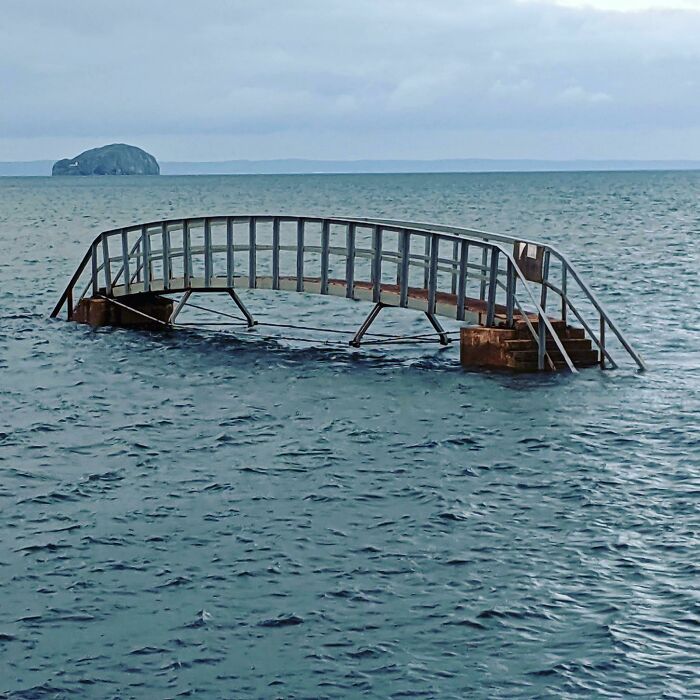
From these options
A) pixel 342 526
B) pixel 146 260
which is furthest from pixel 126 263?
pixel 342 526

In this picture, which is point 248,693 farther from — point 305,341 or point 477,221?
point 477,221

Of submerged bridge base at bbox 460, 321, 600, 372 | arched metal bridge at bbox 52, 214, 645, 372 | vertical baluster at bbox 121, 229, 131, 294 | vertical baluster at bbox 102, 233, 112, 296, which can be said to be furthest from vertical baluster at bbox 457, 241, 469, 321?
vertical baluster at bbox 102, 233, 112, 296

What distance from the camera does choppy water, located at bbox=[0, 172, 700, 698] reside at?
11.5 metres

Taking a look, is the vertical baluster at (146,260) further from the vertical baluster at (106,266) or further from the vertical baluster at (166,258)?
the vertical baluster at (106,266)

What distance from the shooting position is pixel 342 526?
15438 millimetres

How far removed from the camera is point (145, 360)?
92.0 feet

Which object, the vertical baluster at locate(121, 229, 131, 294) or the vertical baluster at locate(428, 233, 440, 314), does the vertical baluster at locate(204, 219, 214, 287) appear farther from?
the vertical baluster at locate(428, 233, 440, 314)

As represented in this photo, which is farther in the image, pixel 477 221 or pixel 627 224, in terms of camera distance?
pixel 477 221

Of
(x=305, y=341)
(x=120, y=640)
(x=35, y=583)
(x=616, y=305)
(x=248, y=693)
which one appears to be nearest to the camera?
(x=248, y=693)

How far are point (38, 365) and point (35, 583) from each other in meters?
15.0

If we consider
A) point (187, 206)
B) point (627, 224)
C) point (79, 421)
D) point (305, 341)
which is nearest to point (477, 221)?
point (627, 224)

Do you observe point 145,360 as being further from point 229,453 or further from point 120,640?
point 120,640

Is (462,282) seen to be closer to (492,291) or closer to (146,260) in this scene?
(492,291)

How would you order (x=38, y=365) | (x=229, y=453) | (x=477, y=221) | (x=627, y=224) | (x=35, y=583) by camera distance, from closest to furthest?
(x=35, y=583)
(x=229, y=453)
(x=38, y=365)
(x=627, y=224)
(x=477, y=221)
